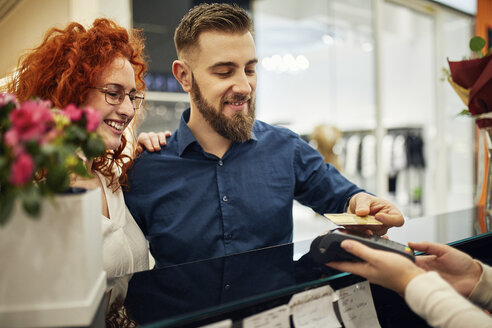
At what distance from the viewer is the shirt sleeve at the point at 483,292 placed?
1.17m

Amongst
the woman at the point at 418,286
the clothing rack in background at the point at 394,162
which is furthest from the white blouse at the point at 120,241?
the clothing rack in background at the point at 394,162

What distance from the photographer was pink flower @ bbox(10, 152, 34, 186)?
61cm

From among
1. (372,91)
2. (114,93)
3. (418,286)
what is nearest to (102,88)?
(114,93)

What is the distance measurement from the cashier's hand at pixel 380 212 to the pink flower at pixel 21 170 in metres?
0.99

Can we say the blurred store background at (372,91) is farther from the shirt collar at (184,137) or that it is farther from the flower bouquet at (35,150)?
the flower bouquet at (35,150)

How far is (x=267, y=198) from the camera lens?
1818 millimetres

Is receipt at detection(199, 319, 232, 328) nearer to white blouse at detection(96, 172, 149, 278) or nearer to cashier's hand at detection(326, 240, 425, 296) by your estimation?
cashier's hand at detection(326, 240, 425, 296)

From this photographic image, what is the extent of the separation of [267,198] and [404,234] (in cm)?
61

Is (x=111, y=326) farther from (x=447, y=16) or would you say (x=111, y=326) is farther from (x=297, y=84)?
(x=447, y=16)

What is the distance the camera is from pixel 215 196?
→ 1.76m

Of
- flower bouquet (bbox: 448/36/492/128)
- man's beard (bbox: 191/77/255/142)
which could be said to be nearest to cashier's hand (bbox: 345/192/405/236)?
man's beard (bbox: 191/77/255/142)

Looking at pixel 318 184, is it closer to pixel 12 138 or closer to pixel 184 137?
pixel 184 137

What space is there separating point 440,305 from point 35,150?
34.8 inches

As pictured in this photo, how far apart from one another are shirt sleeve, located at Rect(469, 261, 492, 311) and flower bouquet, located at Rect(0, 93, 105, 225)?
113 cm
